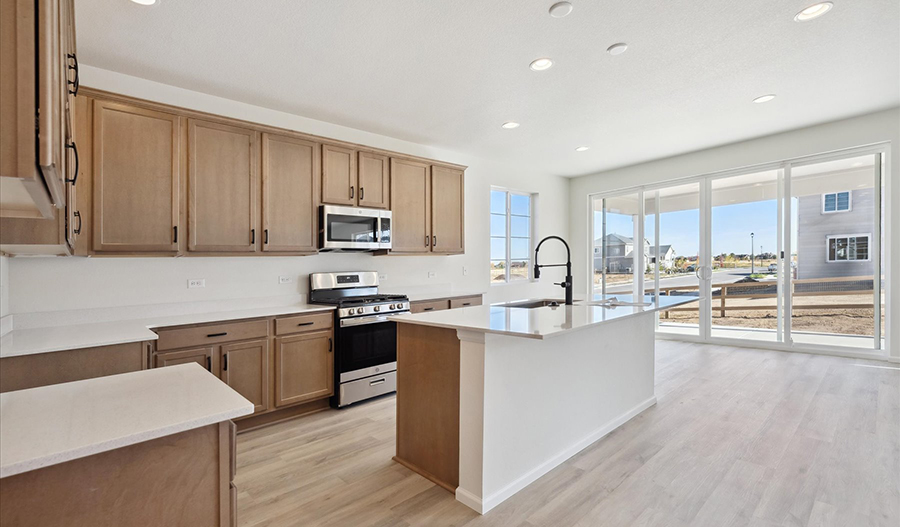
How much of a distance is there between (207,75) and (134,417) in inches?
116

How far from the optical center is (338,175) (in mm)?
3959

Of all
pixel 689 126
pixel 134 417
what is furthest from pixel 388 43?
pixel 689 126

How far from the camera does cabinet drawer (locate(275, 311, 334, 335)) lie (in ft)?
10.8

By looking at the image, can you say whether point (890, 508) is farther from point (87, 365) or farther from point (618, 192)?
point (618, 192)

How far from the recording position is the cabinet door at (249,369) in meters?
3.03

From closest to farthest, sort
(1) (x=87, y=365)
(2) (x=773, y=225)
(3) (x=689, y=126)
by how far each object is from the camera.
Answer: (1) (x=87, y=365)
(3) (x=689, y=126)
(2) (x=773, y=225)

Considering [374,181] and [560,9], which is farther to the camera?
[374,181]

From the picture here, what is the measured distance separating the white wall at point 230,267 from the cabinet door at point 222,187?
32 cm

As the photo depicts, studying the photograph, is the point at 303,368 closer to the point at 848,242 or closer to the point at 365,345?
the point at 365,345

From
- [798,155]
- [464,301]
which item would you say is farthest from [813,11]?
[464,301]

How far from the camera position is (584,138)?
4.91 m

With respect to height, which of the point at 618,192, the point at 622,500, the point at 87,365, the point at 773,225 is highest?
the point at 618,192

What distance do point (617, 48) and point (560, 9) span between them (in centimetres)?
66

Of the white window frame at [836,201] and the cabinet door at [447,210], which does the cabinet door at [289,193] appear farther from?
the white window frame at [836,201]
